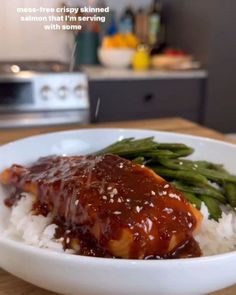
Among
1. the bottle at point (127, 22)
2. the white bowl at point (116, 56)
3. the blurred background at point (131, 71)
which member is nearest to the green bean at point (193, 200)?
the blurred background at point (131, 71)

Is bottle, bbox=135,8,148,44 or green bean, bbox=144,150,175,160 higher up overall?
bottle, bbox=135,8,148,44

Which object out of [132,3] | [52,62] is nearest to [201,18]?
[132,3]

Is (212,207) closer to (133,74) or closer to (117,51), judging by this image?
(133,74)

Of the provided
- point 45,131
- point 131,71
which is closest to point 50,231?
point 45,131

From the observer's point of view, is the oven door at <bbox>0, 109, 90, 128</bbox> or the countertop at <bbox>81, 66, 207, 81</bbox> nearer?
the oven door at <bbox>0, 109, 90, 128</bbox>

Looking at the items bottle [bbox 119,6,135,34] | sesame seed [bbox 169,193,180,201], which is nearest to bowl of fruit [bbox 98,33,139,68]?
bottle [bbox 119,6,135,34]

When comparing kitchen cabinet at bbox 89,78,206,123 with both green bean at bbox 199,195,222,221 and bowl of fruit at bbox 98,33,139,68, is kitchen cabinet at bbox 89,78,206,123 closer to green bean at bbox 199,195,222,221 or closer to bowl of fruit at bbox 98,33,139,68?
bowl of fruit at bbox 98,33,139,68
